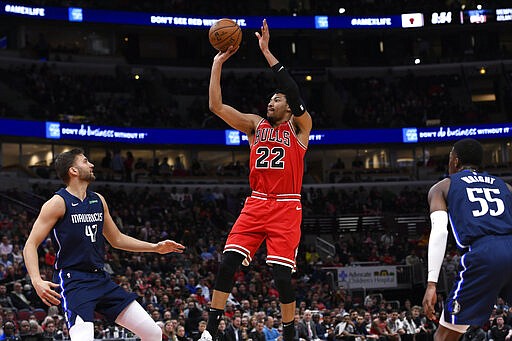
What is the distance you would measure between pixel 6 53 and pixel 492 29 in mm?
26152

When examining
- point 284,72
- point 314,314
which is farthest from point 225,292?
point 314,314

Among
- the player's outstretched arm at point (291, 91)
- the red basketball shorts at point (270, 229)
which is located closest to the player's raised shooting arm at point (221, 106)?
the player's outstretched arm at point (291, 91)

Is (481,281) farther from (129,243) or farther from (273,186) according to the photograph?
(129,243)

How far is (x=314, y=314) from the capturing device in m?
22.1

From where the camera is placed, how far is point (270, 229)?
9031mm

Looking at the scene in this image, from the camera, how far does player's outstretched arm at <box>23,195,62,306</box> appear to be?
722 cm

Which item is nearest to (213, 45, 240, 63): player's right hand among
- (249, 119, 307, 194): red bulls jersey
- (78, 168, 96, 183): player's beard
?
(249, 119, 307, 194): red bulls jersey

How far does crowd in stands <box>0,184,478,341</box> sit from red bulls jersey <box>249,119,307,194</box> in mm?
9184

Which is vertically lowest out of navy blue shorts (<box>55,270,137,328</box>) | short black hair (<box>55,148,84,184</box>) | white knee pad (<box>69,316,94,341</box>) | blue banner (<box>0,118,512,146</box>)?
white knee pad (<box>69,316,94,341</box>)

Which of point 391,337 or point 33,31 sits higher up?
point 33,31

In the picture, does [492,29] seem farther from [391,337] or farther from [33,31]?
[391,337]

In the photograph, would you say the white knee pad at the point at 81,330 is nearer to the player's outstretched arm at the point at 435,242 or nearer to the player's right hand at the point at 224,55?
the player's outstretched arm at the point at 435,242

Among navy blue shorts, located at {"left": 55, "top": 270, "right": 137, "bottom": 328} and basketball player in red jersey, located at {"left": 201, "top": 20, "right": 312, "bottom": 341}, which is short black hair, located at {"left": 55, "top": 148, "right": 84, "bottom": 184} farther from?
basketball player in red jersey, located at {"left": 201, "top": 20, "right": 312, "bottom": 341}

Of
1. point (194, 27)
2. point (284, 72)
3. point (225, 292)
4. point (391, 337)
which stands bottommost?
point (391, 337)
